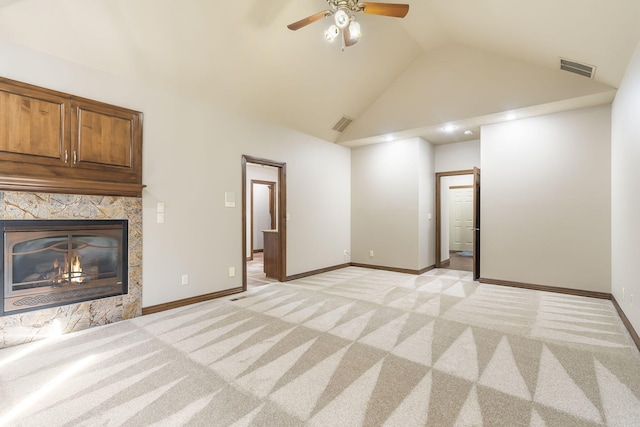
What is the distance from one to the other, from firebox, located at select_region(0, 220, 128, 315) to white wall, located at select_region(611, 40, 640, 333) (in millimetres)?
5219

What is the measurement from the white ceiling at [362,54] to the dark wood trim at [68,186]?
4.05ft

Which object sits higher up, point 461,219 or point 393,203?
point 393,203

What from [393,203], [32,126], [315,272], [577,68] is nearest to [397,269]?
[393,203]

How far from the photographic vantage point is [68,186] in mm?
2967

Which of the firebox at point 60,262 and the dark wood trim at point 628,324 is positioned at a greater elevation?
the firebox at point 60,262

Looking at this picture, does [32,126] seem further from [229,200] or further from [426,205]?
[426,205]

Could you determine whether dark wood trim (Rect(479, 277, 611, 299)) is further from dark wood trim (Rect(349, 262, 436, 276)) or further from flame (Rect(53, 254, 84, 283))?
flame (Rect(53, 254, 84, 283))

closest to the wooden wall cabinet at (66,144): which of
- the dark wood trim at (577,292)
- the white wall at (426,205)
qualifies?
the white wall at (426,205)

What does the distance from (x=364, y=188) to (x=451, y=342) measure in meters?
4.21

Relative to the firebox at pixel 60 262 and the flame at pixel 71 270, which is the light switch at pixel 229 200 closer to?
the firebox at pixel 60 262

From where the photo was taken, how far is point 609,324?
128 inches

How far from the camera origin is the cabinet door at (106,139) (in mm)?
3062

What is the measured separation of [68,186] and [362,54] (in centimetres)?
407

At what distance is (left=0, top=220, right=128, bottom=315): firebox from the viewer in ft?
9.09
